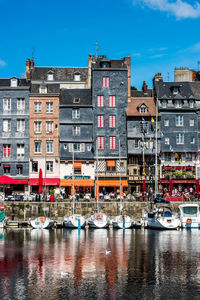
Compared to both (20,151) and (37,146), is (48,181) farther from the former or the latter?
(20,151)

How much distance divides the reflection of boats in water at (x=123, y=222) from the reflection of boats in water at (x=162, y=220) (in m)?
2.13

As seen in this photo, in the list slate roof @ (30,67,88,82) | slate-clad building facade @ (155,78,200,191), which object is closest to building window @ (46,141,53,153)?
slate roof @ (30,67,88,82)

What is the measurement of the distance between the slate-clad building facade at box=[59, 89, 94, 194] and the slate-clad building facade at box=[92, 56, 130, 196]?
3.96 feet

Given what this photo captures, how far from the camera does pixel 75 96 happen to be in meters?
81.2

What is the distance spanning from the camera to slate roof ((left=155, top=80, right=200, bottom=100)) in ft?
270

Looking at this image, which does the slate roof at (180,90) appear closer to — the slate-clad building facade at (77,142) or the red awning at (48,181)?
the slate-clad building facade at (77,142)

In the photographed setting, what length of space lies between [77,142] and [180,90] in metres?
18.9

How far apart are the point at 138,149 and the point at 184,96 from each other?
11.8 m

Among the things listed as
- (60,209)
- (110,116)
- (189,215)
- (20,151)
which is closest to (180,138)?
(110,116)

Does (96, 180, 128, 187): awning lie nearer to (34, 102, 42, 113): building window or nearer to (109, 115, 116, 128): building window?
(109, 115, 116, 128): building window

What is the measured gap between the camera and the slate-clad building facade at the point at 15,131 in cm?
7700

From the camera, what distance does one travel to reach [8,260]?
42.8m

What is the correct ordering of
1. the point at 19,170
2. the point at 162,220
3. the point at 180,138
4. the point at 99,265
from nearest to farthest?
the point at 99,265 < the point at 162,220 < the point at 19,170 < the point at 180,138

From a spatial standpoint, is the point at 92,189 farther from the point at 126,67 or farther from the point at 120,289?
the point at 120,289
